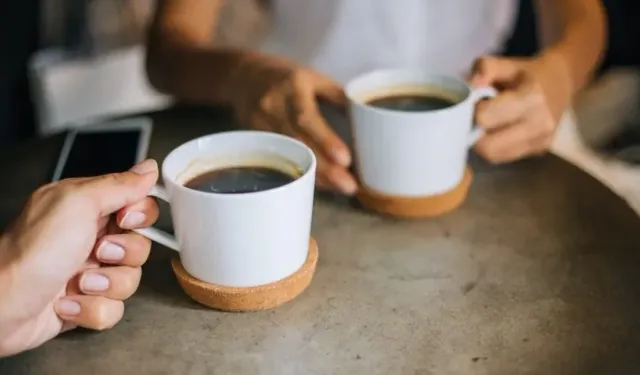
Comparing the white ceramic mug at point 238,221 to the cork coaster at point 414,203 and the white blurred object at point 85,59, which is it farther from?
the white blurred object at point 85,59

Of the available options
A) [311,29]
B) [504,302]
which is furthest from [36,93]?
[504,302]

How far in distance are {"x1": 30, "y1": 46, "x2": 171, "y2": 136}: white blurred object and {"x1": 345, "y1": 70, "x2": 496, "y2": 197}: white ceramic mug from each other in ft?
2.97

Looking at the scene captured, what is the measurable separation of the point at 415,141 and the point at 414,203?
60 mm

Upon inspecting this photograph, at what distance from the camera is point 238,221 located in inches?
23.8

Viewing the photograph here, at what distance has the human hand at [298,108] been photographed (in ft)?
2.56

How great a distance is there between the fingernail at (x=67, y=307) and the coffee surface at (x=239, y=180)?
0.37ft

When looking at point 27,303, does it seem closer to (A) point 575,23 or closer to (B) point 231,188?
(B) point 231,188

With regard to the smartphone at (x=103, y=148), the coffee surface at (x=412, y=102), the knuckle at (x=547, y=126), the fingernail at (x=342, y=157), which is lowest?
the smartphone at (x=103, y=148)

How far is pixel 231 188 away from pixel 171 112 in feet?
1.16

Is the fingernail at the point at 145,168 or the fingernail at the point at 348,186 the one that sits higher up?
the fingernail at the point at 145,168

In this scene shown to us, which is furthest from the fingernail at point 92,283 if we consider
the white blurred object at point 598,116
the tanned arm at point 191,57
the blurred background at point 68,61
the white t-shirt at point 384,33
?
the blurred background at point 68,61

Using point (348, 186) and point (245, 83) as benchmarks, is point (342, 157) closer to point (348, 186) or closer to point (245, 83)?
point (348, 186)

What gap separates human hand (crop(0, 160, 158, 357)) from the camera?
0.59 meters

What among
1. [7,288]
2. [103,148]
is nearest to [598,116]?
[103,148]
